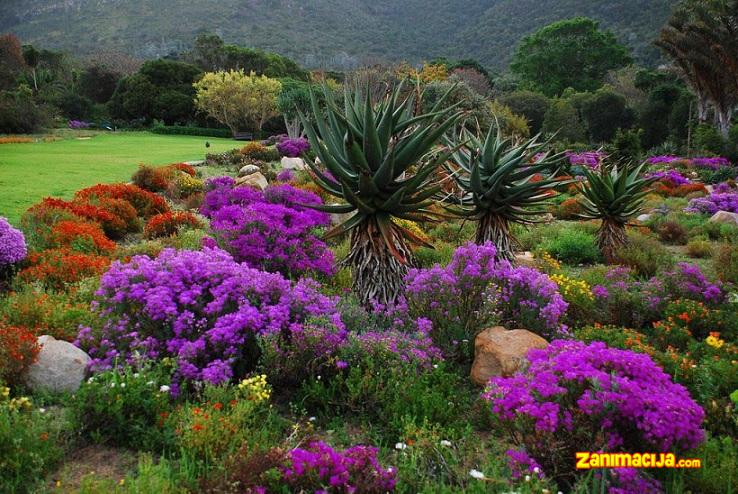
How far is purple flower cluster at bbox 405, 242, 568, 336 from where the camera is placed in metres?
5.12

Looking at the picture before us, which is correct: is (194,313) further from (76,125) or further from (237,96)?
(76,125)

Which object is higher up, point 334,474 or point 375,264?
point 375,264

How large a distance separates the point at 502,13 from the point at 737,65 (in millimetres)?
75630

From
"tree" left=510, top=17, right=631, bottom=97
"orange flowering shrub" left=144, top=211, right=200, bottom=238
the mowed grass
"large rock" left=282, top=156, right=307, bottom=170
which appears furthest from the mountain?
"orange flowering shrub" left=144, top=211, right=200, bottom=238

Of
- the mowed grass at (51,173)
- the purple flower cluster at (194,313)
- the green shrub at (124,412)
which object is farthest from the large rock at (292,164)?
the green shrub at (124,412)

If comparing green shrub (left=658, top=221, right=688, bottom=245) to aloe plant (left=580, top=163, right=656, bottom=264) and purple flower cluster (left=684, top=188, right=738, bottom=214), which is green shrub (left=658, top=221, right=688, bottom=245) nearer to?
aloe plant (left=580, top=163, right=656, bottom=264)

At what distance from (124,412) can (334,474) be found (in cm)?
170

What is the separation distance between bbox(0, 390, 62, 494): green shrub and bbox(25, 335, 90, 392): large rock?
2.02 feet

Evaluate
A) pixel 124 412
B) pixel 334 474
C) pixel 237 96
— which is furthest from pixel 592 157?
pixel 237 96

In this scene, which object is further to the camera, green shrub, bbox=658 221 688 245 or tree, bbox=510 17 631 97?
tree, bbox=510 17 631 97

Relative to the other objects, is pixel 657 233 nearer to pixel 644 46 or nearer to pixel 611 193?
pixel 611 193

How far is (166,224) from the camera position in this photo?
1063 cm

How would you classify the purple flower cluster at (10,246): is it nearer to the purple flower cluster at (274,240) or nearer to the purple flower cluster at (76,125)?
the purple flower cluster at (274,240)

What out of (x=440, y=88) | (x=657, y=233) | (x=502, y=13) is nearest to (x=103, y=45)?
(x=502, y=13)
